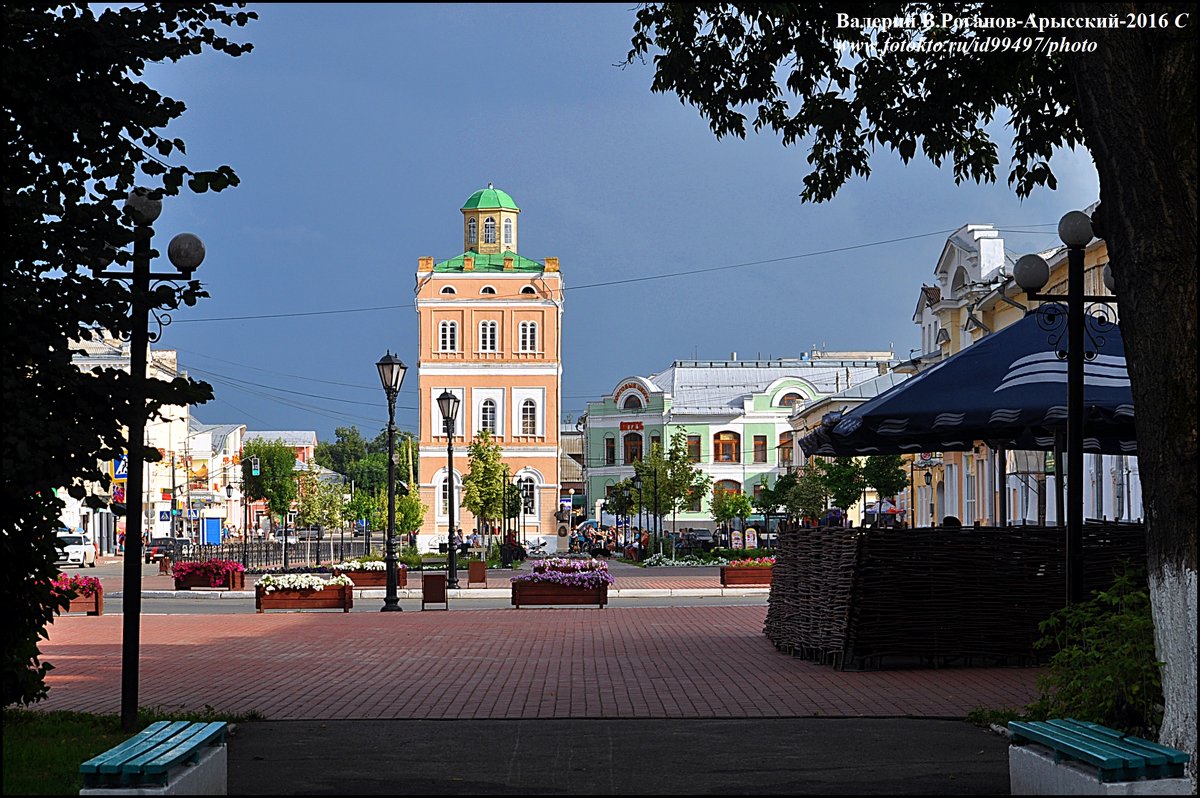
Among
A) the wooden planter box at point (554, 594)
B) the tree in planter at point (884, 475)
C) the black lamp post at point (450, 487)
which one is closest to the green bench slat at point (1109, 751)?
the wooden planter box at point (554, 594)

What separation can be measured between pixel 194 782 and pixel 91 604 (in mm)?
22481

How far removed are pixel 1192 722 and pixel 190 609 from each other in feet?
82.4

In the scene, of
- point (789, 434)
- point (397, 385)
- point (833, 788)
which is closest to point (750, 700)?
point (833, 788)

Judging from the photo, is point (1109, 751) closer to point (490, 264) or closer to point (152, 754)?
point (152, 754)

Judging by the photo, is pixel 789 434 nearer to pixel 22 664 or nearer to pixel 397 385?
pixel 397 385

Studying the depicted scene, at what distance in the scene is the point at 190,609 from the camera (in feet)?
97.5

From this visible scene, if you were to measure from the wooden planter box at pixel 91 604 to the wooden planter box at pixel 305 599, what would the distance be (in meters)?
2.85

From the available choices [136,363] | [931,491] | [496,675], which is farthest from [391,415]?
[931,491]

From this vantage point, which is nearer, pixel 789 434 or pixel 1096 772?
pixel 1096 772

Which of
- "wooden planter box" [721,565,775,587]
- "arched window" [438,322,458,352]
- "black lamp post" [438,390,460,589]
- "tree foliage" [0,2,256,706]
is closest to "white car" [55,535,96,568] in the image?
"black lamp post" [438,390,460,589]

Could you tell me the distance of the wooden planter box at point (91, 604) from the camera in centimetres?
2739

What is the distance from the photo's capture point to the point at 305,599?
27.8m

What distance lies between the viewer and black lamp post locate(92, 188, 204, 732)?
942cm

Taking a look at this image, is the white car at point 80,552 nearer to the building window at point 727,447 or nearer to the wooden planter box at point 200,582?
the wooden planter box at point 200,582
